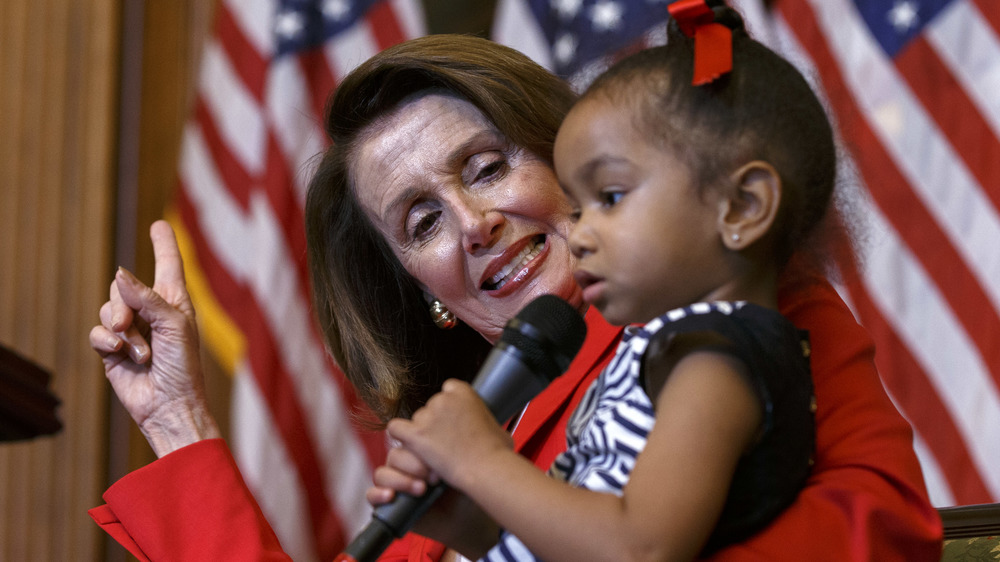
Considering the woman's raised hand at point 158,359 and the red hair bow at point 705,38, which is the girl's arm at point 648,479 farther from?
the woman's raised hand at point 158,359

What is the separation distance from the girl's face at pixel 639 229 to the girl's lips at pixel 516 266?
0.68 meters

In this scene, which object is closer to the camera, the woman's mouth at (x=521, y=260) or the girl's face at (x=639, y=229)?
the girl's face at (x=639, y=229)

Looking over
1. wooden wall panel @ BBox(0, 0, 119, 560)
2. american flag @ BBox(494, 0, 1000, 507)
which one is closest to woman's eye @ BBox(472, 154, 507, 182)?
american flag @ BBox(494, 0, 1000, 507)

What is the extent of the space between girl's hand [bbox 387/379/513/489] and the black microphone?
0.9 inches

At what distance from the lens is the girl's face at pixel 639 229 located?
796 millimetres

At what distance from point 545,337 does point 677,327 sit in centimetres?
11

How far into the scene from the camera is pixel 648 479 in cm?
69

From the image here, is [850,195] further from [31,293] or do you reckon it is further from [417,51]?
[31,293]

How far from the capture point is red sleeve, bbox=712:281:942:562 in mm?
772

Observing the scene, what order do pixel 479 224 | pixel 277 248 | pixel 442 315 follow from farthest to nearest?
pixel 277 248 → pixel 442 315 → pixel 479 224

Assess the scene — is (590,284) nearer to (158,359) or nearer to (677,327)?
(677,327)

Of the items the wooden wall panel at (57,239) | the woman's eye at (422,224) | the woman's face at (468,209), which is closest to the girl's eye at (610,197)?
the woman's face at (468,209)

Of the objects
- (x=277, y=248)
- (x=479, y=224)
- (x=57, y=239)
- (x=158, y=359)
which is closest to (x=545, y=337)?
(x=479, y=224)

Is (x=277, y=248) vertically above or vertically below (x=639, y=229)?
above
